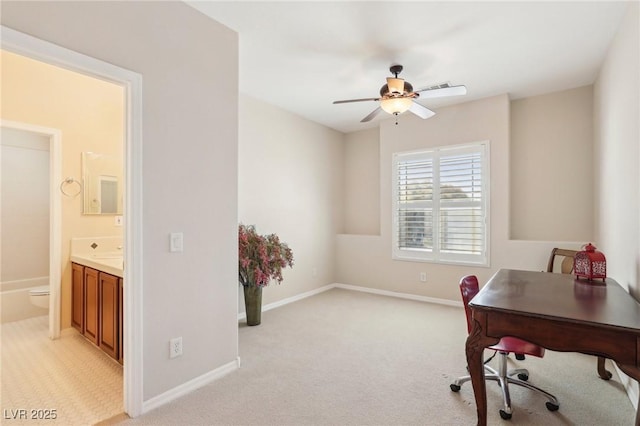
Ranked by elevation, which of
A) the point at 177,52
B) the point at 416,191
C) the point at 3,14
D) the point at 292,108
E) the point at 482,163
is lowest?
the point at 416,191

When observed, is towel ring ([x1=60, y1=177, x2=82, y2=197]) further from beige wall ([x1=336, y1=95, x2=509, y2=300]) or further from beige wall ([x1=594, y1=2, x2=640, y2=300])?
beige wall ([x1=594, y1=2, x2=640, y2=300])

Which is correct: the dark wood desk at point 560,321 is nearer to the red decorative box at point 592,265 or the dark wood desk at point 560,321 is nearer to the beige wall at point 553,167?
the red decorative box at point 592,265

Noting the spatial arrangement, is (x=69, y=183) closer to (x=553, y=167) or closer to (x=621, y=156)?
(x=621, y=156)

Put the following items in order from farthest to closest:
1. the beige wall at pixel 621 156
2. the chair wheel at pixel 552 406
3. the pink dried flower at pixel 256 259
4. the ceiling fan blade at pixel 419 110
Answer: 1. the pink dried flower at pixel 256 259
2. the ceiling fan blade at pixel 419 110
3. the beige wall at pixel 621 156
4. the chair wheel at pixel 552 406

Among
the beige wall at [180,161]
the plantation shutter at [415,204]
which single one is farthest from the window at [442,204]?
the beige wall at [180,161]

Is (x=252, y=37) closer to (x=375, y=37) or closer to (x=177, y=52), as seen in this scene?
(x=177, y=52)

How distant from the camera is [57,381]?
2.48 metres

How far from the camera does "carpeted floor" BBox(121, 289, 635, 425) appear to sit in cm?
207

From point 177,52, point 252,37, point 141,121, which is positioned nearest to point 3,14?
point 141,121

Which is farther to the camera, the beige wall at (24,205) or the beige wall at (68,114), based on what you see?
the beige wall at (24,205)

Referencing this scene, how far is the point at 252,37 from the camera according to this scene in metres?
2.84

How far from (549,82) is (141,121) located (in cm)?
439

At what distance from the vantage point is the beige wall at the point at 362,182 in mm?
5746

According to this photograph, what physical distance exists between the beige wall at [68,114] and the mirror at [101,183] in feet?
0.21
